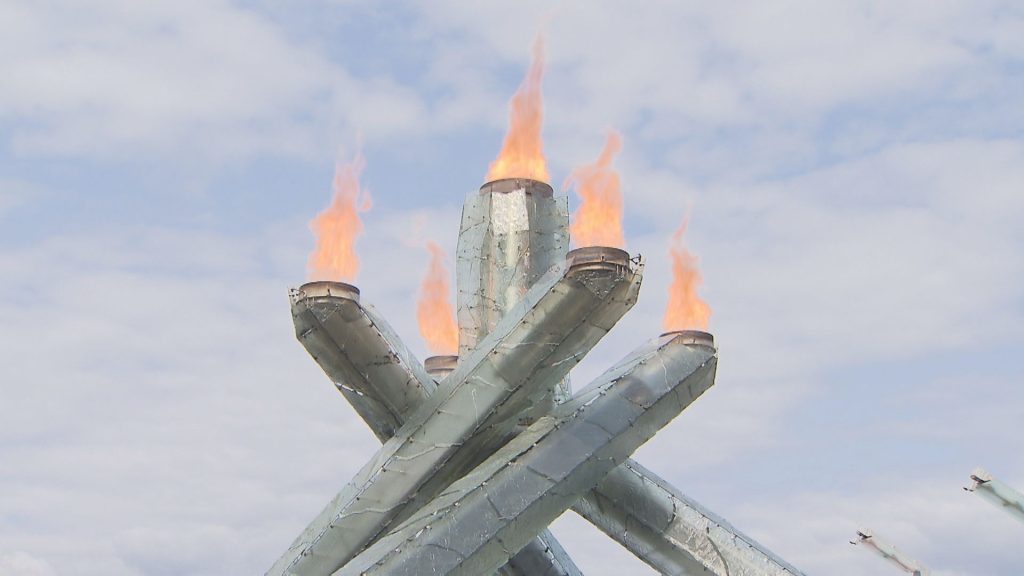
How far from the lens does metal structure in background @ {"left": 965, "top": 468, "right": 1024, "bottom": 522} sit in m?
21.5

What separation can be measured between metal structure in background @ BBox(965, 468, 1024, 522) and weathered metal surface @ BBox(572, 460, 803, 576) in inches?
140

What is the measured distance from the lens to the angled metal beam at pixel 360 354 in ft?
65.7

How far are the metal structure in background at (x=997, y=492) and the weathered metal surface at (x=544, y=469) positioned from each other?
466 centimetres

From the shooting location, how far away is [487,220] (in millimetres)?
24859

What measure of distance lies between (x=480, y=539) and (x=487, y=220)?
7343mm

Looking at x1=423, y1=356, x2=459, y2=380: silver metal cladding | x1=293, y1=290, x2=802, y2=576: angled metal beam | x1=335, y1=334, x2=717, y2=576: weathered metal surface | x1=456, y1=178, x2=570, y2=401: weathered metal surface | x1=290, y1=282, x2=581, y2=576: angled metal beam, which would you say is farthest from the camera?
x1=423, y1=356, x2=459, y2=380: silver metal cladding

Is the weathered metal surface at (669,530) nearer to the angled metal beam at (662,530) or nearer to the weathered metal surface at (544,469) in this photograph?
the angled metal beam at (662,530)

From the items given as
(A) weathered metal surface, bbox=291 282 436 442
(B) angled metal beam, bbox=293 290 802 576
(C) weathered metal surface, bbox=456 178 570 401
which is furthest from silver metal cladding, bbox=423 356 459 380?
(A) weathered metal surface, bbox=291 282 436 442

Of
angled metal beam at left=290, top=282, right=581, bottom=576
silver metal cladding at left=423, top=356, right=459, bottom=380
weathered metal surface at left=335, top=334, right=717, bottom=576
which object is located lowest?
weathered metal surface at left=335, top=334, right=717, bottom=576

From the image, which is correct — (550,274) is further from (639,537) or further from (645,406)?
(639,537)

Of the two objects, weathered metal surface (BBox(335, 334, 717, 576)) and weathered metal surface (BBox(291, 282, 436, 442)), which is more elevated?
weathered metal surface (BBox(291, 282, 436, 442))

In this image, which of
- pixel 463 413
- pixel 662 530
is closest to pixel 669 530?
pixel 662 530

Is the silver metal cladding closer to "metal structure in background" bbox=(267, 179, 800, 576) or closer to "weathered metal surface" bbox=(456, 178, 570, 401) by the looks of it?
"weathered metal surface" bbox=(456, 178, 570, 401)

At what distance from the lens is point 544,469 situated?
66.9 ft
